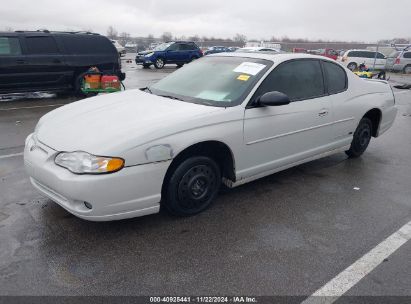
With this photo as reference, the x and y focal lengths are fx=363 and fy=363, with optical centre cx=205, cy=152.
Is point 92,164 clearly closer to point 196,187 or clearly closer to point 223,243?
point 196,187

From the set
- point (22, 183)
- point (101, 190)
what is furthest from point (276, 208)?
point (22, 183)

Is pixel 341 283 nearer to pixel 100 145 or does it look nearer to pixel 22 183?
pixel 100 145

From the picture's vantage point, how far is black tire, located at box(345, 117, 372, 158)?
17.6 ft

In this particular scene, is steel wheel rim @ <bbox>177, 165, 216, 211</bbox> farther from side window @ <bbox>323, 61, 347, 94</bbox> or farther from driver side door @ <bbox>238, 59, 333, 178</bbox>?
side window @ <bbox>323, 61, 347, 94</bbox>

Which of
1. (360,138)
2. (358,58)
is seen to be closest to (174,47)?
(358,58)

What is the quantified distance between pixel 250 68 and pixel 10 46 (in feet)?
25.7

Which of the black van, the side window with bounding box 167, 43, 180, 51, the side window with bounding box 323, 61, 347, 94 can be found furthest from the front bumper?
the side window with bounding box 167, 43, 180, 51

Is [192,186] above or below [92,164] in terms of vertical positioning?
below

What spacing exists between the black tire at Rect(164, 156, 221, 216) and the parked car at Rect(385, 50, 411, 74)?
78.6 feet

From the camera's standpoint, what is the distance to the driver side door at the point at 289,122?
3799 mm

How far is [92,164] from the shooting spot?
290cm

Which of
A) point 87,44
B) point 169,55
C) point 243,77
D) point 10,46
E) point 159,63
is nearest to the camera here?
point 243,77

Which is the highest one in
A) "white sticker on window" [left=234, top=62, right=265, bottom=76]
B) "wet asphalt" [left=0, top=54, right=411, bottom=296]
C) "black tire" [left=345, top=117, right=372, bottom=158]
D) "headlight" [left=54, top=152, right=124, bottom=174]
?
"white sticker on window" [left=234, top=62, right=265, bottom=76]

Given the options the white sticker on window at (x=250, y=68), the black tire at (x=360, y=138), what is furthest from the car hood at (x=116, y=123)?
the black tire at (x=360, y=138)
